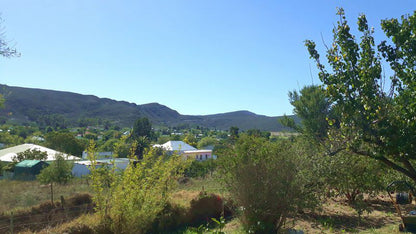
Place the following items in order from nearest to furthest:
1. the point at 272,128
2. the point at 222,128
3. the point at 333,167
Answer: the point at 333,167, the point at 272,128, the point at 222,128

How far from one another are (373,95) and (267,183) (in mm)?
2563

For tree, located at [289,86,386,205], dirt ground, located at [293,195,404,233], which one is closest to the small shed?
dirt ground, located at [293,195,404,233]

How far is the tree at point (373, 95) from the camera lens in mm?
4859

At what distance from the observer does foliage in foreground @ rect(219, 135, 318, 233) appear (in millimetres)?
6012

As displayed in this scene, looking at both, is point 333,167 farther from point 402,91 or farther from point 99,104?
point 99,104

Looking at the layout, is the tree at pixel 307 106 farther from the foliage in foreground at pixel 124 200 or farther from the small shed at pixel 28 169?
the small shed at pixel 28 169

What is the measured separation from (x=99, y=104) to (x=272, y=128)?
113824mm

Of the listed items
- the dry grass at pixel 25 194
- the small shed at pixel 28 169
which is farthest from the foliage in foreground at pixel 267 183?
the small shed at pixel 28 169

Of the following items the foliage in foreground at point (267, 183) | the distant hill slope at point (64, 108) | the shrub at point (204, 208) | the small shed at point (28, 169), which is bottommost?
the small shed at point (28, 169)

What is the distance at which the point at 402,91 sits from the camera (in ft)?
17.4

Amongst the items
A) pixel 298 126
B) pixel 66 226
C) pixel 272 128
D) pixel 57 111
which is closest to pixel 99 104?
pixel 57 111

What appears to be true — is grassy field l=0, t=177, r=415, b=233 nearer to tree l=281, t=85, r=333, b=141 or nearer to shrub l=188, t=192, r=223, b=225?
shrub l=188, t=192, r=223, b=225

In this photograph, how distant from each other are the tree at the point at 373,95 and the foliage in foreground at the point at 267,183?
3.26 feet

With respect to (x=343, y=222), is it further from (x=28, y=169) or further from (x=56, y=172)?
(x=28, y=169)
